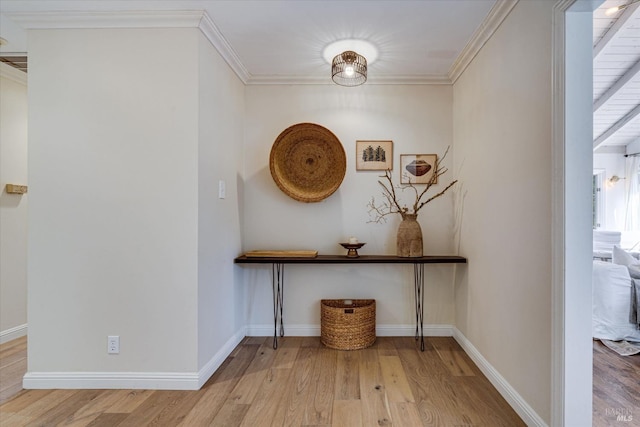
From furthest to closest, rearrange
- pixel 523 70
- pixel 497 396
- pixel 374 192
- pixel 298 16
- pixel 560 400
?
pixel 374 192 → pixel 298 16 → pixel 497 396 → pixel 523 70 → pixel 560 400

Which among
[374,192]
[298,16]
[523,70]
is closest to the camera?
[523,70]

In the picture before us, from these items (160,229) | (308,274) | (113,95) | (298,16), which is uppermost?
(298,16)

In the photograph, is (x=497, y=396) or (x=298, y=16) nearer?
(x=497, y=396)

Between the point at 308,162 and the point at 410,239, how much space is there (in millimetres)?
1138

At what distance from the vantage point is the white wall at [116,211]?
2.02 m

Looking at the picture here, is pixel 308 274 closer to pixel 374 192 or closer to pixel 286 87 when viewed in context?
pixel 374 192

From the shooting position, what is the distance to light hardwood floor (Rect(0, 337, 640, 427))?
171 cm

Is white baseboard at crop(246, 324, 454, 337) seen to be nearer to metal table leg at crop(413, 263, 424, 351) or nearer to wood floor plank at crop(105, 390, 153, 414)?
metal table leg at crop(413, 263, 424, 351)

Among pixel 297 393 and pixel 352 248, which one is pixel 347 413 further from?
pixel 352 248

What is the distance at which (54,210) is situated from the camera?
2.02 meters

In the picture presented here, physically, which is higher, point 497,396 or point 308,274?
point 308,274

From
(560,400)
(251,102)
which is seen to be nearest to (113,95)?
(251,102)

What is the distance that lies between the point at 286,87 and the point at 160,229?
1.76 metres

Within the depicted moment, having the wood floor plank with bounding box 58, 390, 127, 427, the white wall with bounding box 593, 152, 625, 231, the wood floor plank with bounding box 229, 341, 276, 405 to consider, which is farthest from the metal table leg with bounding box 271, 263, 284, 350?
the white wall with bounding box 593, 152, 625, 231
